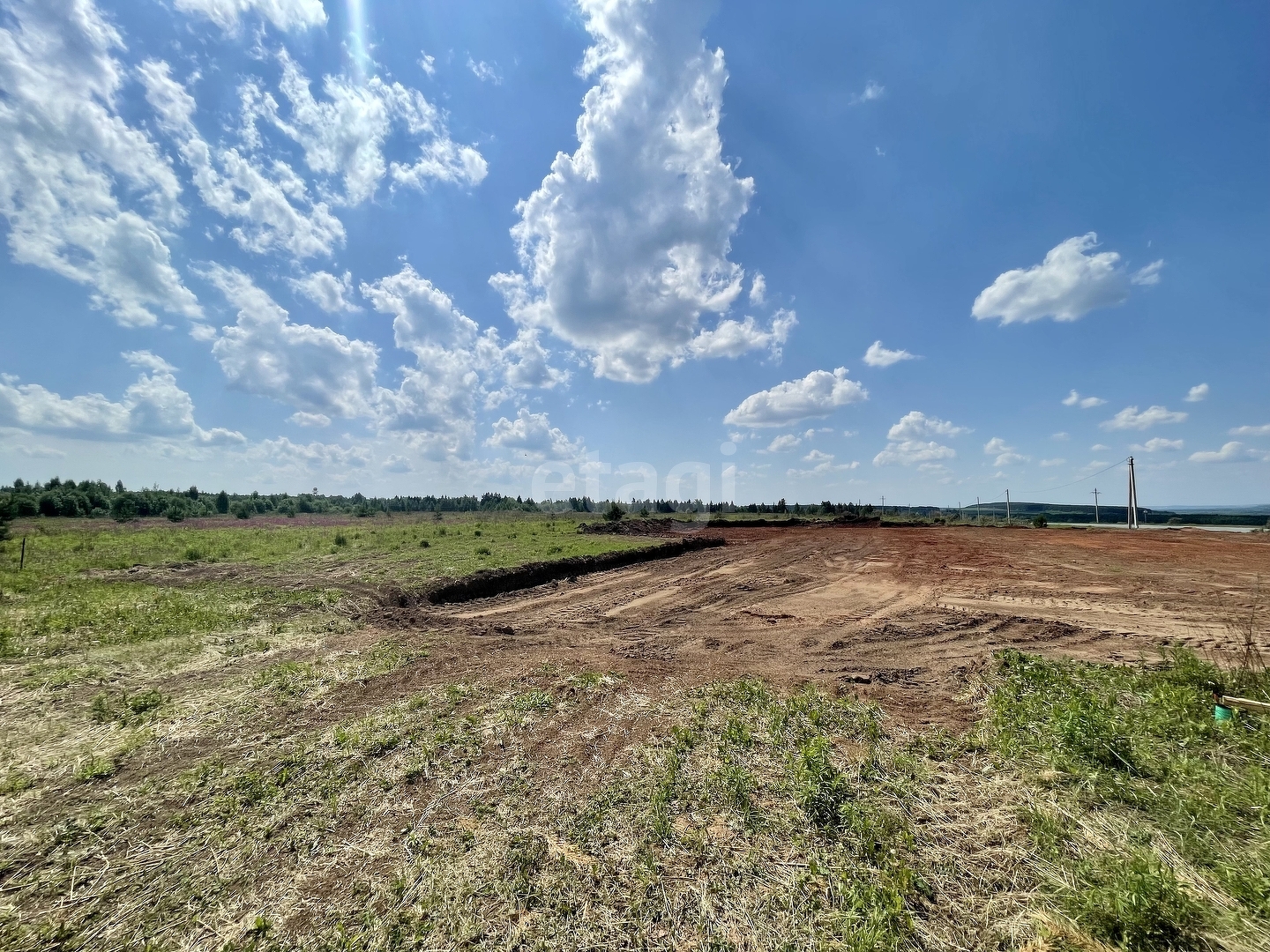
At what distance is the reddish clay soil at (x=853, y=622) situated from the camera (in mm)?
7246

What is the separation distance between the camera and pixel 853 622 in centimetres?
1049

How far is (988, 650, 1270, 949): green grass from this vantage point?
257 centimetres

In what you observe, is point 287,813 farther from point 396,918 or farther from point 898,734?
point 898,734

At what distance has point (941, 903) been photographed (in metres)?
2.94

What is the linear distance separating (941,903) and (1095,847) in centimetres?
135

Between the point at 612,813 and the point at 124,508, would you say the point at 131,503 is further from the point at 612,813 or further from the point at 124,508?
the point at 612,813

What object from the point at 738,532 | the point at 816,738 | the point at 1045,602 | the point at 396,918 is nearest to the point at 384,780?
the point at 396,918

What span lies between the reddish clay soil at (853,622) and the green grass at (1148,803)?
Result: 1136mm

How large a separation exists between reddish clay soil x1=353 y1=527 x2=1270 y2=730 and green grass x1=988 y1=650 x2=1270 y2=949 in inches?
44.7

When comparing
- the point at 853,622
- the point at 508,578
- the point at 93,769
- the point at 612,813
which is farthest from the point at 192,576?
the point at 853,622

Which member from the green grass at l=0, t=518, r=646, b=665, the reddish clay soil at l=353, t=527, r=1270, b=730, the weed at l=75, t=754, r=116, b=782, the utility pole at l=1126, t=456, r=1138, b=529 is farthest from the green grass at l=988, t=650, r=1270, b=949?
the utility pole at l=1126, t=456, r=1138, b=529

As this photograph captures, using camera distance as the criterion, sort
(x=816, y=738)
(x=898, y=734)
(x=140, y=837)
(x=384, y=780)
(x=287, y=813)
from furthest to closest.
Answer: (x=898, y=734) → (x=816, y=738) → (x=384, y=780) → (x=287, y=813) → (x=140, y=837)

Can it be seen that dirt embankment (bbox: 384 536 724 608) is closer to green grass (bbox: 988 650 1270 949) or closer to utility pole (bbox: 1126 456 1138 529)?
green grass (bbox: 988 650 1270 949)

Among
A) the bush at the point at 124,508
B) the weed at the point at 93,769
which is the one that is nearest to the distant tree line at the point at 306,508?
the bush at the point at 124,508
